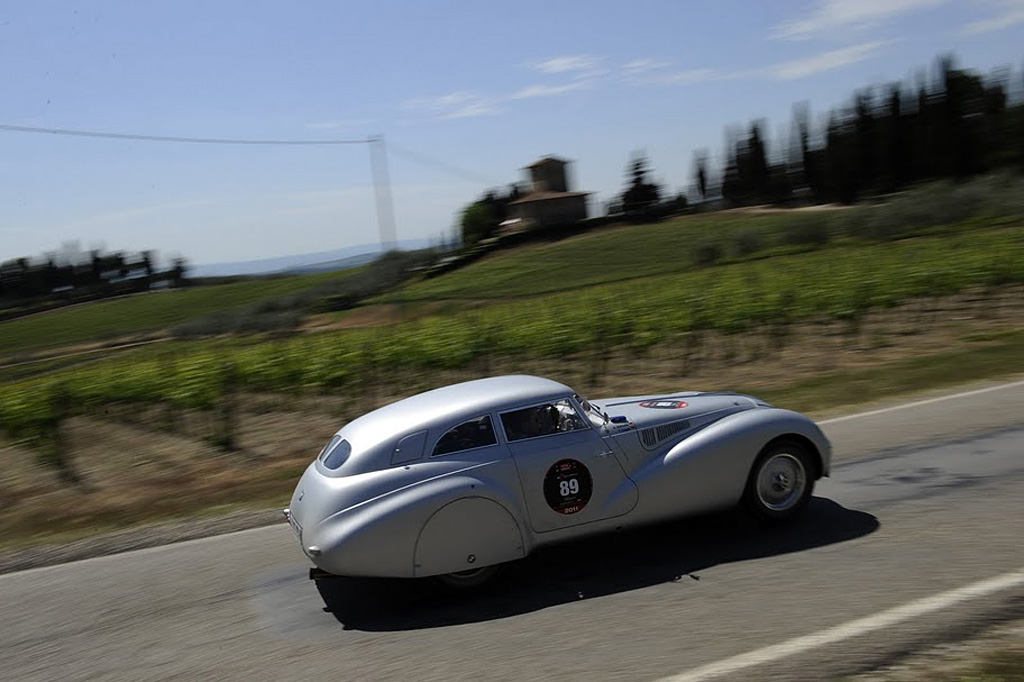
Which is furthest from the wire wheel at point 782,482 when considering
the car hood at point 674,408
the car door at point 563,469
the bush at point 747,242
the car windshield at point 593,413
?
the bush at point 747,242

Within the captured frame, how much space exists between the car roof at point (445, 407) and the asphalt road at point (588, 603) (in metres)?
1.15

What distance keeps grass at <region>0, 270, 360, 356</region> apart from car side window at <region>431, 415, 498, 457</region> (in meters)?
38.5

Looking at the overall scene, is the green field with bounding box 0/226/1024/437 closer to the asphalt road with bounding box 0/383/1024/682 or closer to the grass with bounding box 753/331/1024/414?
the grass with bounding box 753/331/1024/414

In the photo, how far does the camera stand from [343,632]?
6125 millimetres

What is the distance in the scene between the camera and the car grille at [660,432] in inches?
271

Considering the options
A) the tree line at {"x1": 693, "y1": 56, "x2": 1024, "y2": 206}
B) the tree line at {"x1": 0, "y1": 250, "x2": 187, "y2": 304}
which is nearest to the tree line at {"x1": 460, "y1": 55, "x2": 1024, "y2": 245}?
the tree line at {"x1": 693, "y1": 56, "x2": 1024, "y2": 206}

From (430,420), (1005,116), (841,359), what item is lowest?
(841,359)

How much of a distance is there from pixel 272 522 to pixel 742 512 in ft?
15.1

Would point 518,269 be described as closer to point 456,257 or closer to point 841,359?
point 456,257

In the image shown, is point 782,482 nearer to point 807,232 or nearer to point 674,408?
point 674,408

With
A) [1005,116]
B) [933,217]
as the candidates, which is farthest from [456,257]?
[1005,116]

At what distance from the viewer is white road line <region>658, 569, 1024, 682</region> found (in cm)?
494

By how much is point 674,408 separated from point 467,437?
5.87ft

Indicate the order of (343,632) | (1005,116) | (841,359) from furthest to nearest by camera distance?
(1005,116)
(841,359)
(343,632)
